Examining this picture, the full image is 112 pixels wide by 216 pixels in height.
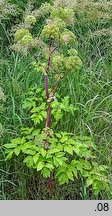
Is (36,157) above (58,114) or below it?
below

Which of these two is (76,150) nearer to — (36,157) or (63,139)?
(63,139)

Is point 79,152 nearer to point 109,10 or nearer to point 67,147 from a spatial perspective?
point 67,147

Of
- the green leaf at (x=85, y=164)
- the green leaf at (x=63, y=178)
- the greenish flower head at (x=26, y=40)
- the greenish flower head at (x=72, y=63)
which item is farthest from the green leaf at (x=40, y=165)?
the greenish flower head at (x=26, y=40)

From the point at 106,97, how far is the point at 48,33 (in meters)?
0.76

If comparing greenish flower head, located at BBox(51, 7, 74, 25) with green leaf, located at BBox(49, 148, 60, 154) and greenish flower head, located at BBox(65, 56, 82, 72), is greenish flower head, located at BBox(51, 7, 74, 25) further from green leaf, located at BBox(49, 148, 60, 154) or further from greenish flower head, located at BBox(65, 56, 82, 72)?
green leaf, located at BBox(49, 148, 60, 154)

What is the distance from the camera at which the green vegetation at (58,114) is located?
2.57 metres

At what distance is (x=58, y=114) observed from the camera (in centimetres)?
277

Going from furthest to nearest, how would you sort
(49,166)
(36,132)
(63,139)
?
(36,132), (63,139), (49,166)

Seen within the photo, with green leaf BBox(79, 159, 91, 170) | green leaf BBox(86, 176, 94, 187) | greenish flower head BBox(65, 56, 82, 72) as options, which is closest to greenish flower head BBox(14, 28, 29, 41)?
greenish flower head BBox(65, 56, 82, 72)

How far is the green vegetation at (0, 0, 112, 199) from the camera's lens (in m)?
2.57

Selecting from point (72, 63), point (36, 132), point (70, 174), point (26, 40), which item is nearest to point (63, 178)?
point (70, 174)

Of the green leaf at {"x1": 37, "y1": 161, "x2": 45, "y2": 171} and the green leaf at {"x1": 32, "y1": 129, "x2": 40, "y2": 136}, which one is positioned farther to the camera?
the green leaf at {"x1": 32, "y1": 129, "x2": 40, "y2": 136}

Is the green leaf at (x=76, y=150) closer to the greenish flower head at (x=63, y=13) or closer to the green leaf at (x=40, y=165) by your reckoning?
the green leaf at (x=40, y=165)

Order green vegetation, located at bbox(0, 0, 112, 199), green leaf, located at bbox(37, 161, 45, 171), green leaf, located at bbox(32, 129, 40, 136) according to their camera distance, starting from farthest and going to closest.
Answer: green leaf, located at bbox(32, 129, 40, 136), green vegetation, located at bbox(0, 0, 112, 199), green leaf, located at bbox(37, 161, 45, 171)
